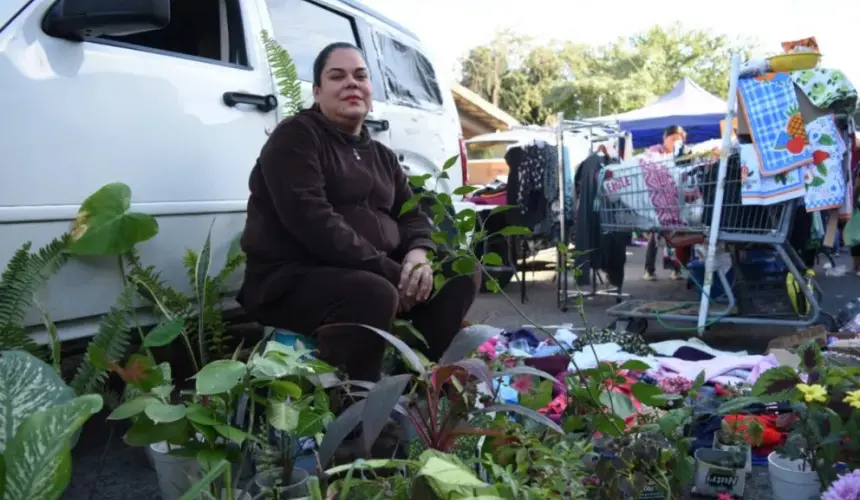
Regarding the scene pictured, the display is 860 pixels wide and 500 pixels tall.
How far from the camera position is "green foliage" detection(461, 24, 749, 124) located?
122 ft

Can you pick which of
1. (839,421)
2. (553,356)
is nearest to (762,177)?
(553,356)

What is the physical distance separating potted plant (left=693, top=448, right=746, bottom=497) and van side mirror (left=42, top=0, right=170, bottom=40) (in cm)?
215

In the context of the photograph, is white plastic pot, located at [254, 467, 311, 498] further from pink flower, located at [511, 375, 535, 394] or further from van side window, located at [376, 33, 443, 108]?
van side window, located at [376, 33, 443, 108]

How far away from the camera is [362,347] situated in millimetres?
2162

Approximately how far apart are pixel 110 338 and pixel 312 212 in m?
0.74

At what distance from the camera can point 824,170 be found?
386cm

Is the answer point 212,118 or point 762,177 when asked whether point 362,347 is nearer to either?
point 212,118

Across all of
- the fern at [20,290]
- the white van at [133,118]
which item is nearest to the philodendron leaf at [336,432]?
the fern at [20,290]

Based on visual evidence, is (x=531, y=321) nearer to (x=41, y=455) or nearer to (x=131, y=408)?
(x=131, y=408)

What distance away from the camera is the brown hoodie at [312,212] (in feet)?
7.61

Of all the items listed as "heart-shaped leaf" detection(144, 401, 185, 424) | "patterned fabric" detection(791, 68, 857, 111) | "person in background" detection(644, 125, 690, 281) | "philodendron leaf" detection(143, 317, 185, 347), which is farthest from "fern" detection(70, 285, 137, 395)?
"person in background" detection(644, 125, 690, 281)

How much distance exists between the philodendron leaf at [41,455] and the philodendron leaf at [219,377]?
0.65ft

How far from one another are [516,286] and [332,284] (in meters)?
6.01

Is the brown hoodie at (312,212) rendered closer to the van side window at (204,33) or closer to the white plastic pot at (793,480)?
the van side window at (204,33)
